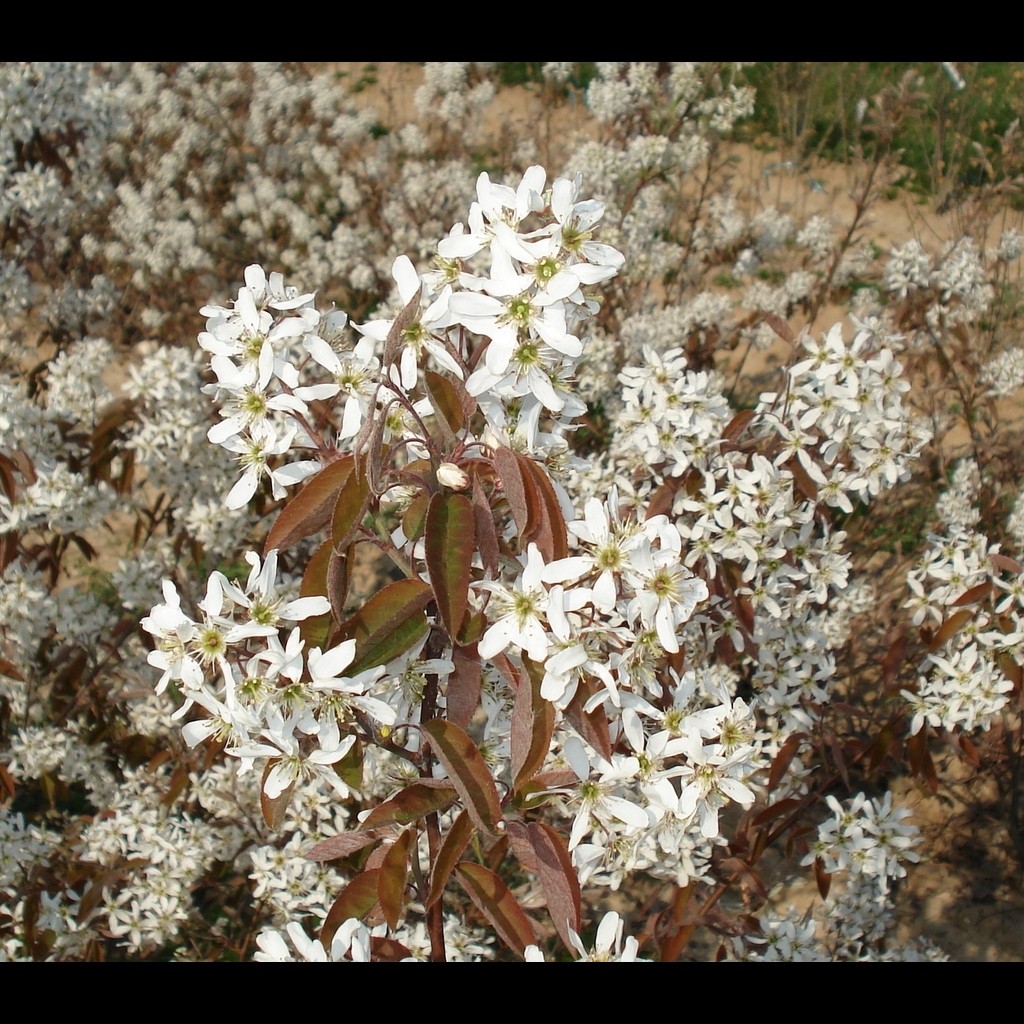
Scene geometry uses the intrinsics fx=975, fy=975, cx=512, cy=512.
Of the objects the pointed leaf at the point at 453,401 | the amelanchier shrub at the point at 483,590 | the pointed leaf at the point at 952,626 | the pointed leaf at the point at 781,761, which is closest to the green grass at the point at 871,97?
the amelanchier shrub at the point at 483,590

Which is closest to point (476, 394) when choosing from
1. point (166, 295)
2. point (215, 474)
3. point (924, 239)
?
point (215, 474)

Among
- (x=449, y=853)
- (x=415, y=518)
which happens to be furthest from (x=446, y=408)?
(x=449, y=853)

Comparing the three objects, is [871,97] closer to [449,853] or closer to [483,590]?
[483,590]

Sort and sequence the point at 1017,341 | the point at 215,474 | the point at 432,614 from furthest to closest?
1. the point at 1017,341
2. the point at 215,474
3. the point at 432,614

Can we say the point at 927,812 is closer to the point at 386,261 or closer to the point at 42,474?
the point at 42,474

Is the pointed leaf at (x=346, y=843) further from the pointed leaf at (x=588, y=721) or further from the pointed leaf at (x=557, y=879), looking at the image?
the pointed leaf at (x=588, y=721)

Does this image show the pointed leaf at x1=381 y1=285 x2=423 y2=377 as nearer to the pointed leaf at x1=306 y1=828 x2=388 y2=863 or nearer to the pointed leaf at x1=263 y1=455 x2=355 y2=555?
the pointed leaf at x1=263 y1=455 x2=355 y2=555

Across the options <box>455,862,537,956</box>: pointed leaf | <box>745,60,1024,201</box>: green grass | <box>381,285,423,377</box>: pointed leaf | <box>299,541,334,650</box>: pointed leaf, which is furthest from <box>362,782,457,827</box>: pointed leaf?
<box>745,60,1024,201</box>: green grass
